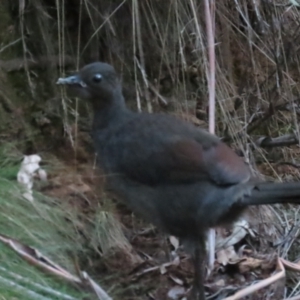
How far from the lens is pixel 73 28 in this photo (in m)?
2.89

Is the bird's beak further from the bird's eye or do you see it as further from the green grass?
the green grass

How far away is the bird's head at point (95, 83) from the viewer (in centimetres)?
217

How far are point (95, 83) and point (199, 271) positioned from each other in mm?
622

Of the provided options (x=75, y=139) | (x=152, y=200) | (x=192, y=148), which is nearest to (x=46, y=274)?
(x=152, y=200)

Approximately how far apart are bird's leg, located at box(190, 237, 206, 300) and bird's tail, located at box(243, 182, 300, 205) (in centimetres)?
19

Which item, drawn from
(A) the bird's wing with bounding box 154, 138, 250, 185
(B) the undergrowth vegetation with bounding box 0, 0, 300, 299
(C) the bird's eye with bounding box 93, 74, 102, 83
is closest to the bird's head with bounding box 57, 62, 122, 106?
(C) the bird's eye with bounding box 93, 74, 102, 83

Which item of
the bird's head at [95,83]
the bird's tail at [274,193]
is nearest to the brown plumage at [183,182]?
the bird's tail at [274,193]

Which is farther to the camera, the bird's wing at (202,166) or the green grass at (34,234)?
the bird's wing at (202,166)

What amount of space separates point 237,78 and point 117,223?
0.96 m

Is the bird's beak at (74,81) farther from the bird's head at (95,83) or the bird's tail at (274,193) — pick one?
the bird's tail at (274,193)

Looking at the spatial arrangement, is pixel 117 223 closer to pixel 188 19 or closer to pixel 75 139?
pixel 75 139

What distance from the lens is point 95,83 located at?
218 centimetres

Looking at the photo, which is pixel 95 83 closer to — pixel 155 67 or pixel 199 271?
pixel 199 271

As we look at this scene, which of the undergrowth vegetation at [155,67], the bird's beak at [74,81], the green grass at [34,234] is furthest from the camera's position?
the undergrowth vegetation at [155,67]
